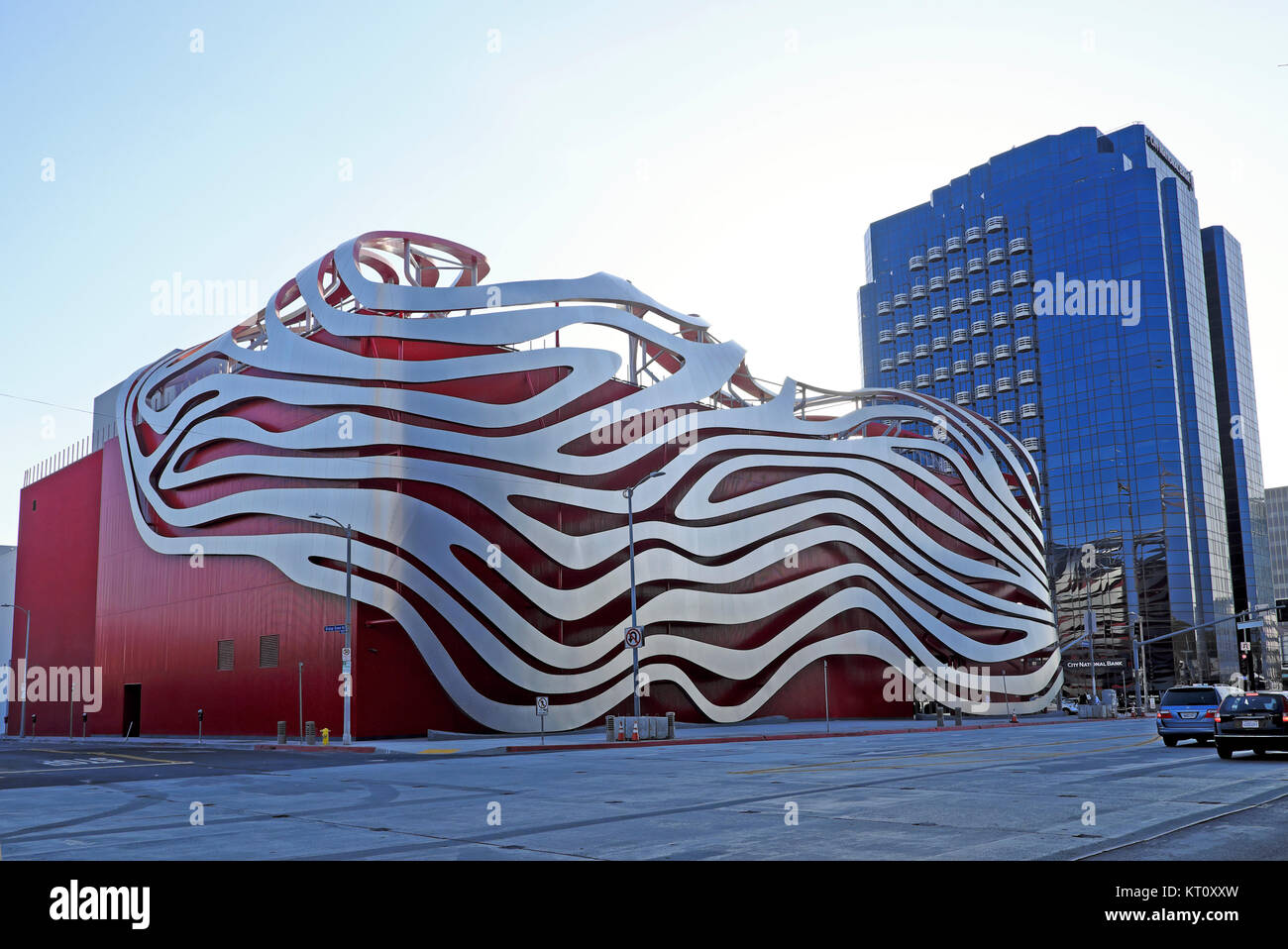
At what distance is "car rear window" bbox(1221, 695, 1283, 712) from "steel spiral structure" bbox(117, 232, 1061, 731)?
88.9ft

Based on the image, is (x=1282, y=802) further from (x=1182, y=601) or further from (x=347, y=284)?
(x=1182, y=601)

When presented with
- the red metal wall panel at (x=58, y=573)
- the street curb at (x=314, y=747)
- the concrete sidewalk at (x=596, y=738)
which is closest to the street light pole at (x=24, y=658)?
the red metal wall panel at (x=58, y=573)

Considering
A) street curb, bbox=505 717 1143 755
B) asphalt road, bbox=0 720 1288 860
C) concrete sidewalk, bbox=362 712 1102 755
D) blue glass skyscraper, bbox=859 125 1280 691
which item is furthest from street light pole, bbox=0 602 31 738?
blue glass skyscraper, bbox=859 125 1280 691

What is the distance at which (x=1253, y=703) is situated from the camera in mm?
24297

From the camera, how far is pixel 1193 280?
12600 centimetres

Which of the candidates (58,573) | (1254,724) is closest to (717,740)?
(1254,724)

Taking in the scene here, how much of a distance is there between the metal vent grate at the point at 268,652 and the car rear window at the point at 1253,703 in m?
36.9

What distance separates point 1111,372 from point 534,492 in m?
91.6

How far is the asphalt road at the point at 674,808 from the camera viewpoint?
1095cm

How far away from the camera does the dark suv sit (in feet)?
76.6

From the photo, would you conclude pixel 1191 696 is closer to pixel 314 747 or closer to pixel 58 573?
pixel 314 747

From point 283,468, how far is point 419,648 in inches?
406
